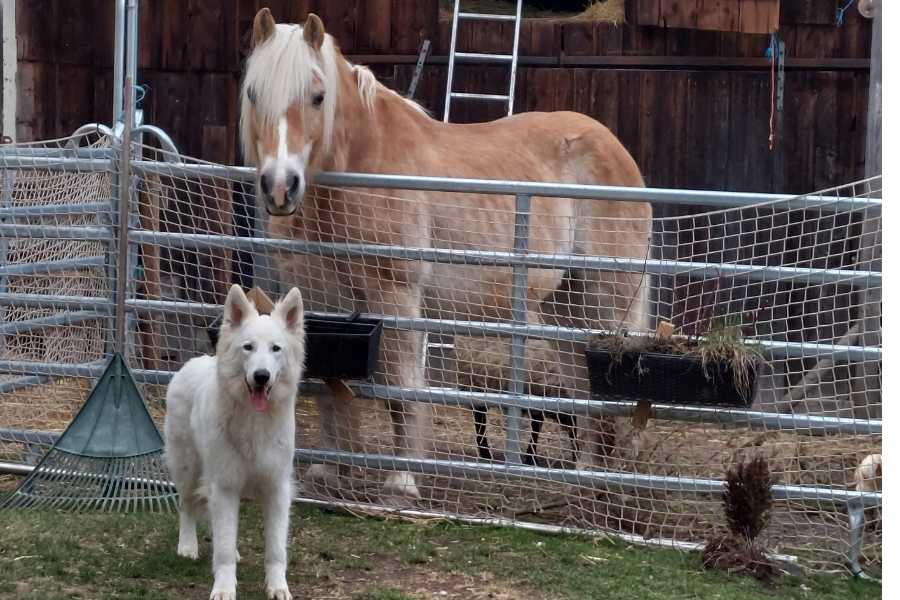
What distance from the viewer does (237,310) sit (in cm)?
445

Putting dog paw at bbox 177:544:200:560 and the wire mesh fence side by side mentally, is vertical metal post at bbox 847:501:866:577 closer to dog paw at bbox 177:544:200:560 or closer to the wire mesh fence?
the wire mesh fence

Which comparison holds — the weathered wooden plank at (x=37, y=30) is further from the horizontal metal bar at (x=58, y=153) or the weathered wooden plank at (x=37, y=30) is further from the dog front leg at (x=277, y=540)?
the dog front leg at (x=277, y=540)

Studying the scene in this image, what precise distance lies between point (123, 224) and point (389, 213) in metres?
1.37

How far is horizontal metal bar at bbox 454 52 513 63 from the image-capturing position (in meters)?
8.76

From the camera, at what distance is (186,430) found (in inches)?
192

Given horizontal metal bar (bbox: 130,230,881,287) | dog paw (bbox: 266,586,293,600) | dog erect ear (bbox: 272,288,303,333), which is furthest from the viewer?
horizontal metal bar (bbox: 130,230,881,287)

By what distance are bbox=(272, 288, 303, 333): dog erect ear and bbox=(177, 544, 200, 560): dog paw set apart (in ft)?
3.74

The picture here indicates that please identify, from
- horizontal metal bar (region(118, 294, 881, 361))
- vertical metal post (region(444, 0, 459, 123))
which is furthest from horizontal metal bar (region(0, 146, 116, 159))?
vertical metal post (region(444, 0, 459, 123))

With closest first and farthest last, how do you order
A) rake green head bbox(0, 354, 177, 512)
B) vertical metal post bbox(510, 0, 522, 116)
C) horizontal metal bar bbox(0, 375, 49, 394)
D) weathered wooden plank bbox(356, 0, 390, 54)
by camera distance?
rake green head bbox(0, 354, 177, 512)
horizontal metal bar bbox(0, 375, 49, 394)
vertical metal post bbox(510, 0, 522, 116)
weathered wooden plank bbox(356, 0, 390, 54)

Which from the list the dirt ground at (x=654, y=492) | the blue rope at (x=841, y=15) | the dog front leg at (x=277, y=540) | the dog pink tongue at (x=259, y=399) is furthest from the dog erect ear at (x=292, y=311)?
the blue rope at (x=841, y=15)

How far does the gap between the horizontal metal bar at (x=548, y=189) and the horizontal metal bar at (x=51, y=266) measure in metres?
0.81

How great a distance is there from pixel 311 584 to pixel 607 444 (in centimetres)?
181

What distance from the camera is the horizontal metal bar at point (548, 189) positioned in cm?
520

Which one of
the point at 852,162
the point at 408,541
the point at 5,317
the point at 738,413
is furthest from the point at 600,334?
the point at 852,162
